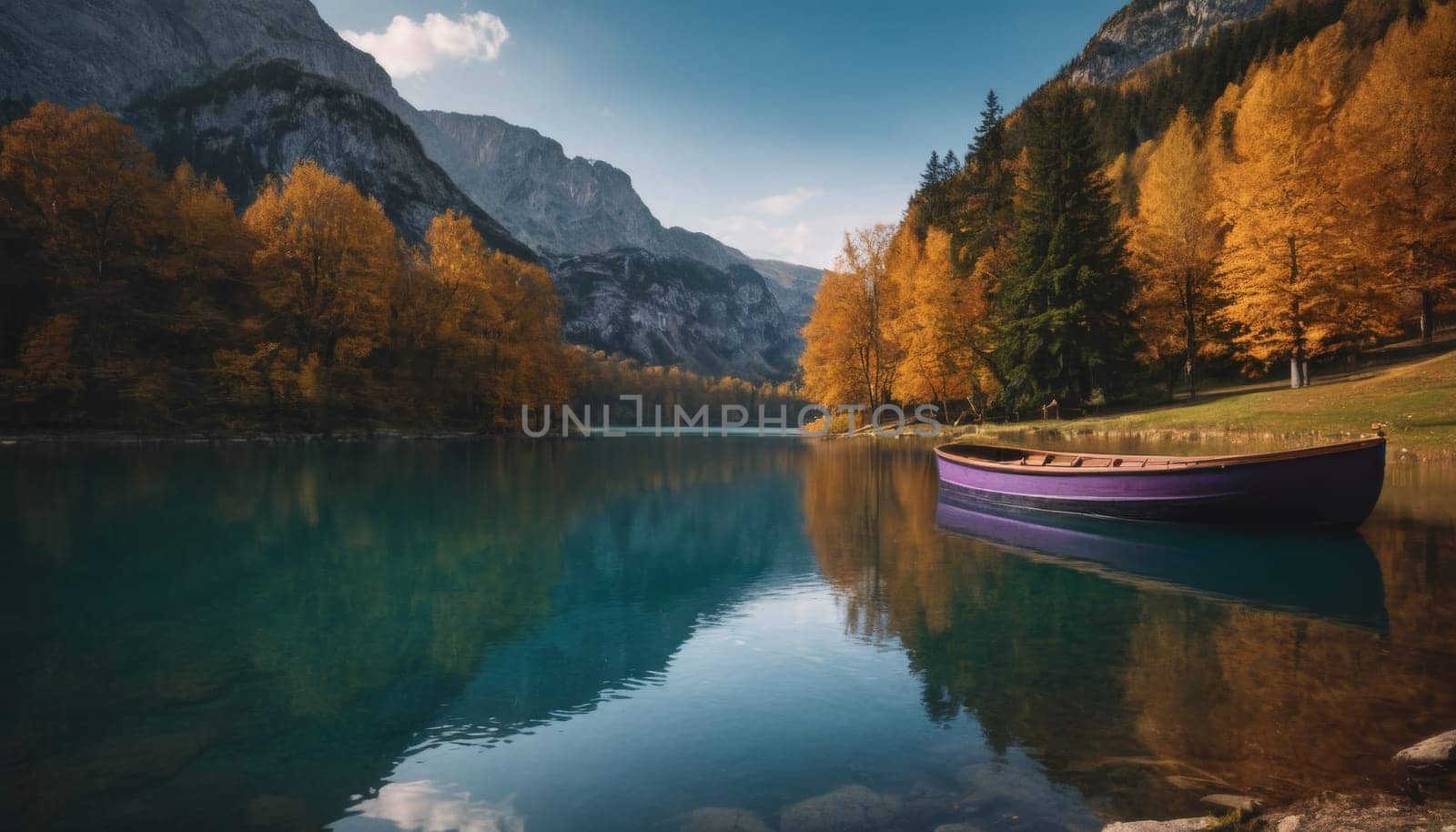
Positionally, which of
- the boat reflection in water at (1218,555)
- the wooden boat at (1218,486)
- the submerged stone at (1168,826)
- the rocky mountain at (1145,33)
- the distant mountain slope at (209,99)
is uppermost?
the rocky mountain at (1145,33)

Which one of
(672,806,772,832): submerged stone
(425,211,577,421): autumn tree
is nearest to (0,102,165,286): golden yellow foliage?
(425,211,577,421): autumn tree

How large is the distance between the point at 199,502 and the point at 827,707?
21.5m

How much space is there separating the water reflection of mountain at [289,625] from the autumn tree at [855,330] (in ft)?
109

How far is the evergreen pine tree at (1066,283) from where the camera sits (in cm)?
4097

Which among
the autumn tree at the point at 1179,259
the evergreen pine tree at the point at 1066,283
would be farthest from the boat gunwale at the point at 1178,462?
the autumn tree at the point at 1179,259

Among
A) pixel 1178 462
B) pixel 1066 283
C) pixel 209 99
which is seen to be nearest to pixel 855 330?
pixel 1066 283

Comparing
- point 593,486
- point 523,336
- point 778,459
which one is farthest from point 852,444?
point 523,336

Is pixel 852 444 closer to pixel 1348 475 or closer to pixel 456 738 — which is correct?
pixel 1348 475

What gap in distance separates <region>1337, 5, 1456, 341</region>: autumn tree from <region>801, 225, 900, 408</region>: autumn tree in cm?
2726

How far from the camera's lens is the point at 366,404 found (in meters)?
53.4

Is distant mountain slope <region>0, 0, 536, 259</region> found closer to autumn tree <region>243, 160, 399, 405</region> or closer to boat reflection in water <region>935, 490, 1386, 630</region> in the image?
autumn tree <region>243, 160, 399, 405</region>

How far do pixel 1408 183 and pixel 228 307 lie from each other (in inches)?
3010

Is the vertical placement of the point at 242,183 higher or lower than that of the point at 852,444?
higher

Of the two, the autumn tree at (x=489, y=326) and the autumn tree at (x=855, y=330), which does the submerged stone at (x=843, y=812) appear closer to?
the autumn tree at (x=855, y=330)
